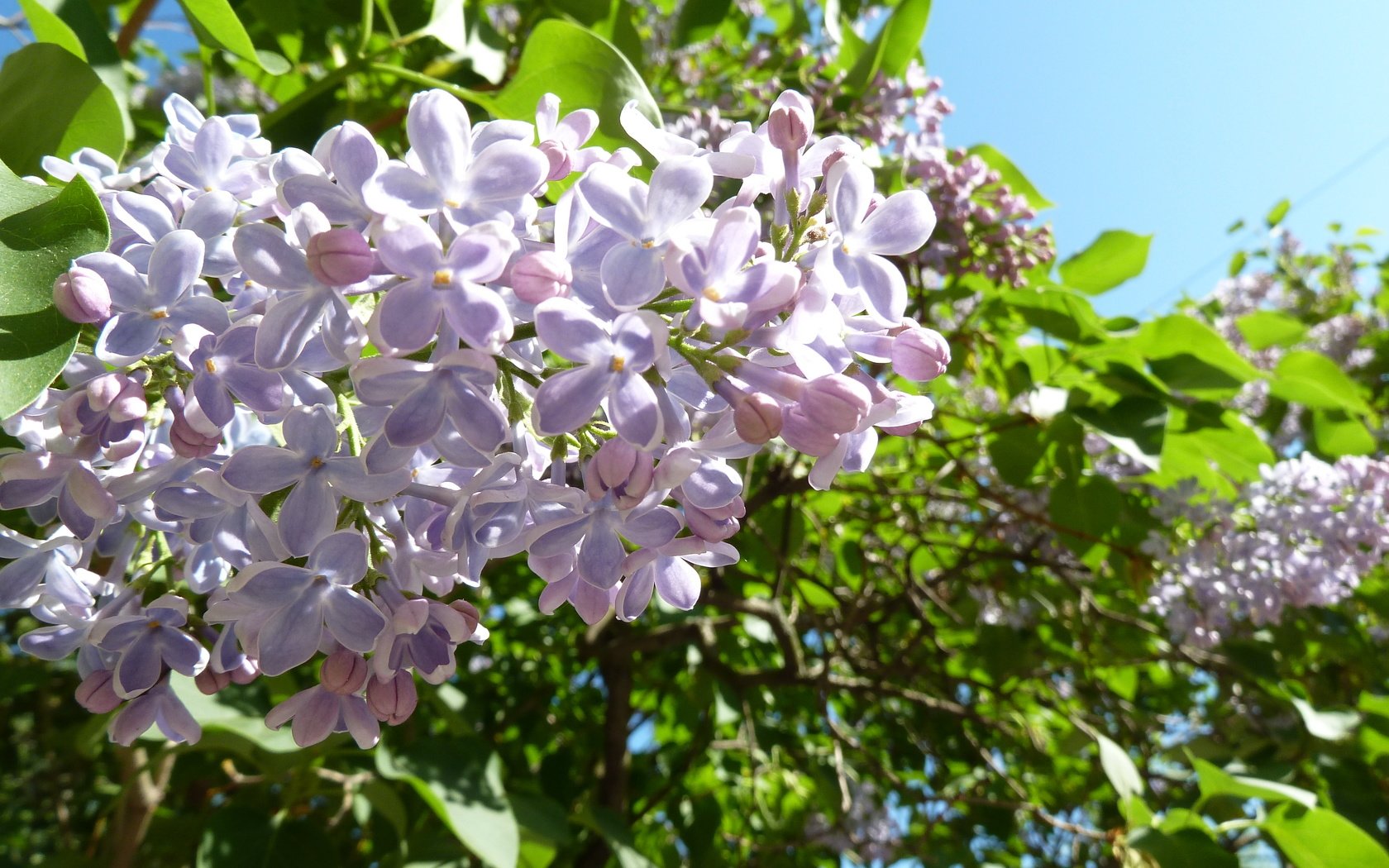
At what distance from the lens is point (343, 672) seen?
664mm

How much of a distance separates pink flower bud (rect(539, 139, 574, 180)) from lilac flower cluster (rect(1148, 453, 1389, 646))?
1761mm

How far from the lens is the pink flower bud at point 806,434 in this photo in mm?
568

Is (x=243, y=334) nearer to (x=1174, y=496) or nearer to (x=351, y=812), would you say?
(x=1174, y=496)

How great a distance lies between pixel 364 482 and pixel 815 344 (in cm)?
31

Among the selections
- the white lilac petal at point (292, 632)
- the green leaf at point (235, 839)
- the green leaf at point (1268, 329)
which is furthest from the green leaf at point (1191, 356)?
the green leaf at point (235, 839)

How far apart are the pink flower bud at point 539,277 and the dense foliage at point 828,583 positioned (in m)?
0.04

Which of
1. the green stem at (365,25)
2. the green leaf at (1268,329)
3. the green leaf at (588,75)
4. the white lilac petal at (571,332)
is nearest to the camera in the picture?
→ the white lilac petal at (571,332)

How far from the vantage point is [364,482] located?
602mm

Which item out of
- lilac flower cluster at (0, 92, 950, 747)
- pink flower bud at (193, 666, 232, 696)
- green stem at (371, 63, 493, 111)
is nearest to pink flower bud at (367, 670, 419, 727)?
lilac flower cluster at (0, 92, 950, 747)

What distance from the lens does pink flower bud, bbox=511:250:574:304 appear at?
54cm

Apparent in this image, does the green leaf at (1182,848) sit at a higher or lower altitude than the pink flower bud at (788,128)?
lower

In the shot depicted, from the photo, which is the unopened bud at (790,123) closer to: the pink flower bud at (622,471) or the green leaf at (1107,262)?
the pink flower bud at (622,471)

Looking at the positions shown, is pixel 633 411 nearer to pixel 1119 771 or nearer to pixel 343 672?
pixel 343 672

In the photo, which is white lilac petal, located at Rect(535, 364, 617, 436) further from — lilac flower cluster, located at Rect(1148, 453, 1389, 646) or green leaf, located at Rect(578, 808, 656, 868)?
lilac flower cluster, located at Rect(1148, 453, 1389, 646)
